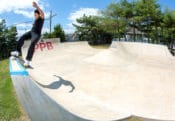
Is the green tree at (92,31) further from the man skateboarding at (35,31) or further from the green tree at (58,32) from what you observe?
the man skateboarding at (35,31)

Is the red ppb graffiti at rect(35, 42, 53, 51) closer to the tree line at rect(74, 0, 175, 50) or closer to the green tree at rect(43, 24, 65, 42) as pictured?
the tree line at rect(74, 0, 175, 50)

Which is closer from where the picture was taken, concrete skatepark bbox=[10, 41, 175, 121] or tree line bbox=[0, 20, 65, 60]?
concrete skatepark bbox=[10, 41, 175, 121]

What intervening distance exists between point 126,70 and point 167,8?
2945 cm

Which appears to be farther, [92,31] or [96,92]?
[92,31]

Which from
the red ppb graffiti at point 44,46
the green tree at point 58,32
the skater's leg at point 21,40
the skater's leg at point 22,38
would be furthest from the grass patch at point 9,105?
the green tree at point 58,32

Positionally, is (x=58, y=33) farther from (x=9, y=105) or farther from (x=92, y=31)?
(x=9, y=105)

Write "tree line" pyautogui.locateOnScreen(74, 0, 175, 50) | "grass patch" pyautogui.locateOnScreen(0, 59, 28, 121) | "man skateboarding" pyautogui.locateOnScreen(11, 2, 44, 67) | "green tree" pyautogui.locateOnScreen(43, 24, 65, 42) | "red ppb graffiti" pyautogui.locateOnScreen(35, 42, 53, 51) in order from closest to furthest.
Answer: "man skateboarding" pyautogui.locateOnScreen(11, 2, 44, 67) → "grass patch" pyautogui.locateOnScreen(0, 59, 28, 121) → "red ppb graffiti" pyautogui.locateOnScreen(35, 42, 53, 51) → "tree line" pyautogui.locateOnScreen(74, 0, 175, 50) → "green tree" pyautogui.locateOnScreen(43, 24, 65, 42)

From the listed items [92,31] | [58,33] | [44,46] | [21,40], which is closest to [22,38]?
[21,40]

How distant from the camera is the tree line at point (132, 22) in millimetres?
39531

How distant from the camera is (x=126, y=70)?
13.6 metres

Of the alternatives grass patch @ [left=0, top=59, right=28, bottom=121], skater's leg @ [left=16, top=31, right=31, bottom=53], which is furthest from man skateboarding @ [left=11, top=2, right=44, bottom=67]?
grass patch @ [left=0, top=59, right=28, bottom=121]

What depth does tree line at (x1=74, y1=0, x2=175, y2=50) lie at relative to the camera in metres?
39.5

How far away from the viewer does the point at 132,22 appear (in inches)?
1719

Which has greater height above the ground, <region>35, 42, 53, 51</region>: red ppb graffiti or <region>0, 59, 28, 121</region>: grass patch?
<region>35, 42, 53, 51</region>: red ppb graffiti
